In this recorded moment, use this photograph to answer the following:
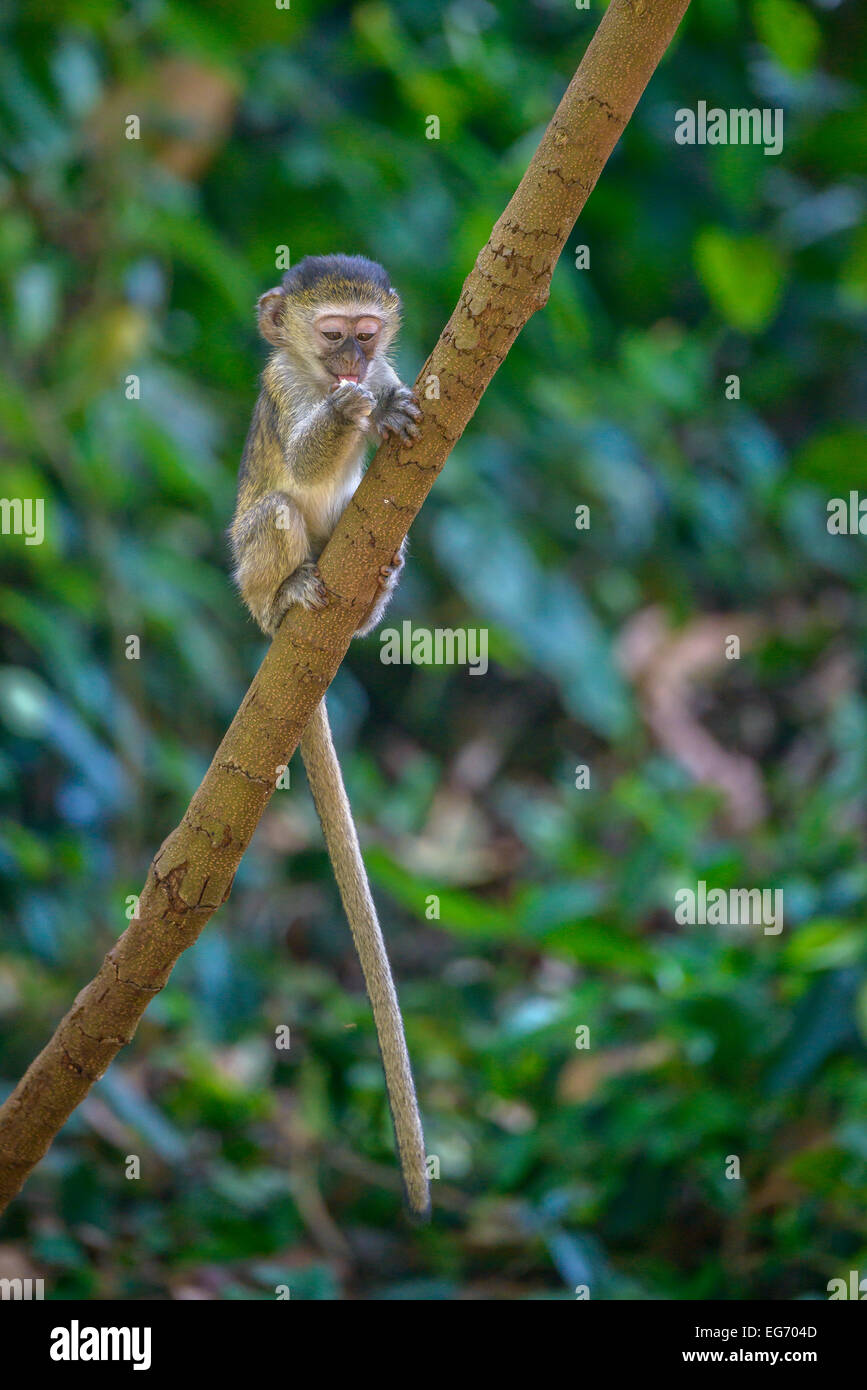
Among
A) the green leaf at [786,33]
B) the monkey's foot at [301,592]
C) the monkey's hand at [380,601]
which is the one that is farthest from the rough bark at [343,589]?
the green leaf at [786,33]

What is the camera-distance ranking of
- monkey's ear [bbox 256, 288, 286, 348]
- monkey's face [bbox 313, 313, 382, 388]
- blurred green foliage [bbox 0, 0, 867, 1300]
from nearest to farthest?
monkey's face [bbox 313, 313, 382, 388], monkey's ear [bbox 256, 288, 286, 348], blurred green foliage [bbox 0, 0, 867, 1300]

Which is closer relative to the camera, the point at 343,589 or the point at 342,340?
the point at 343,589

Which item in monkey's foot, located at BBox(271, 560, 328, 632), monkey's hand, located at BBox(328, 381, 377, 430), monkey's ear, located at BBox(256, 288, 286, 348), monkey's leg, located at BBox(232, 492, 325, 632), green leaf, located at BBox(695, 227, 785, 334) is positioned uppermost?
green leaf, located at BBox(695, 227, 785, 334)

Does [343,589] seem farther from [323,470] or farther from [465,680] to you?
[465,680]

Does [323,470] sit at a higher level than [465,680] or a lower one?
lower

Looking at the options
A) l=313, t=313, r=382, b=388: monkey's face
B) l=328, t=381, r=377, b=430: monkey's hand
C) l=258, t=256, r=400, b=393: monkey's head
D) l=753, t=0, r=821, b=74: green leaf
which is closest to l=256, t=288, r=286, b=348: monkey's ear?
l=258, t=256, r=400, b=393: monkey's head

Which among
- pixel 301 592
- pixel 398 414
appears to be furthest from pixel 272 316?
pixel 398 414

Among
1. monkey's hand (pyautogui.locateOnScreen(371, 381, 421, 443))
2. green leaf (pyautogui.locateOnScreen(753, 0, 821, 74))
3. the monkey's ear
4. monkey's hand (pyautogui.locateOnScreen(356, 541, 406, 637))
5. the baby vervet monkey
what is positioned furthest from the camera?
green leaf (pyautogui.locateOnScreen(753, 0, 821, 74))

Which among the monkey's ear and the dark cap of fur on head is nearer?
the dark cap of fur on head

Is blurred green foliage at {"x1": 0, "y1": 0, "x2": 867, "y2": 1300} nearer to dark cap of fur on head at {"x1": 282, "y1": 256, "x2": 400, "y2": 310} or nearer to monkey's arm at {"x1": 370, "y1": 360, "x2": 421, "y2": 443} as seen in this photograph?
dark cap of fur on head at {"x1": 282, "y1": 256, "x2": 400, "y2": 310}
